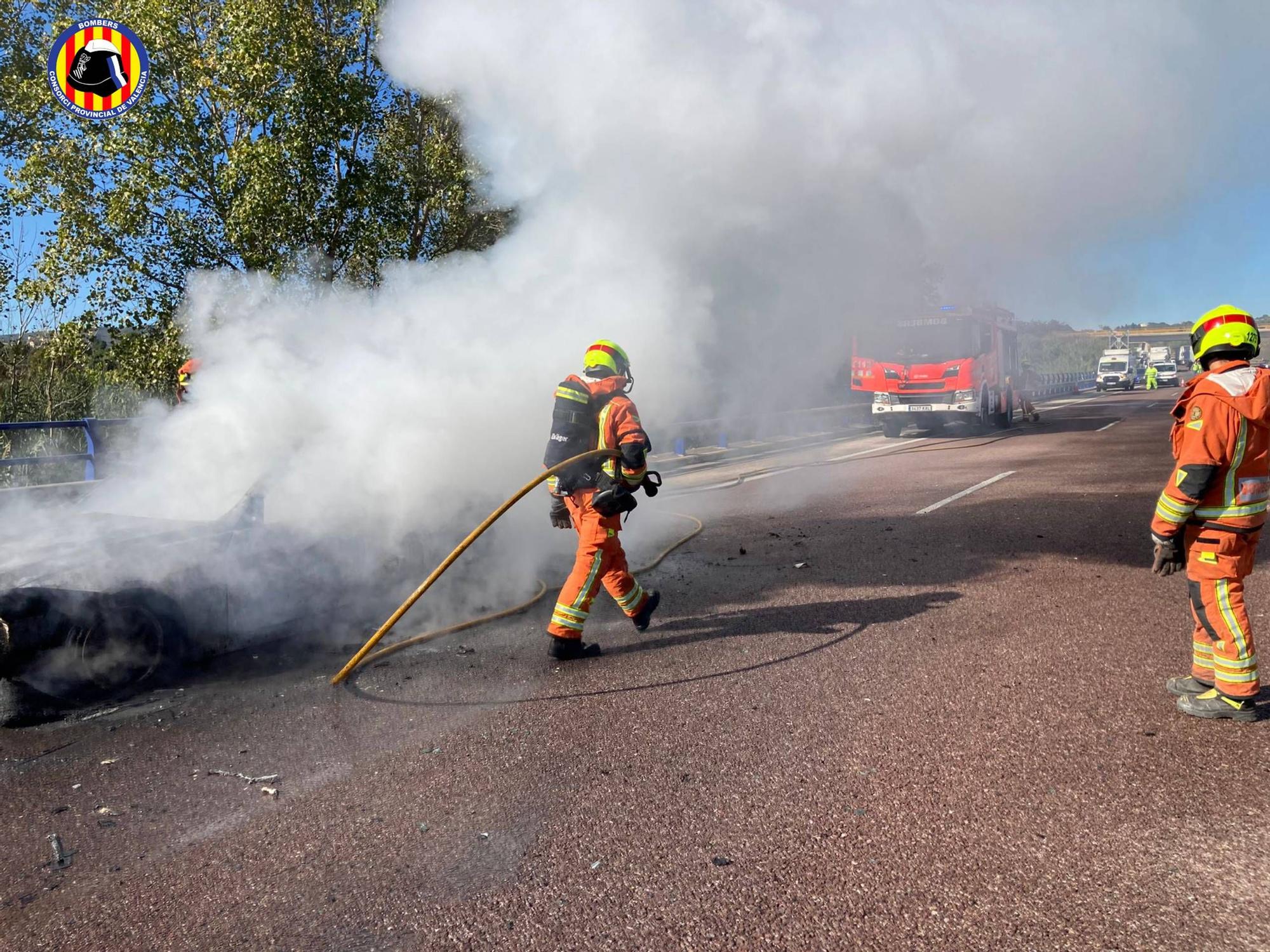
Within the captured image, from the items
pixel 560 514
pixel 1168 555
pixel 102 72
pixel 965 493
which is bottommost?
pixel 965 493

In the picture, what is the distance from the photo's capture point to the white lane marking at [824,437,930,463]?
15638 mm

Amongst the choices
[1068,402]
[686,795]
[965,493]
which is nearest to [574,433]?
[686,795]

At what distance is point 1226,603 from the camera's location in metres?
3.63

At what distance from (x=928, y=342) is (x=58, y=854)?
1832 centimetres

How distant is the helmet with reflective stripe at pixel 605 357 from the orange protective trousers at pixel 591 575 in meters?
0.72

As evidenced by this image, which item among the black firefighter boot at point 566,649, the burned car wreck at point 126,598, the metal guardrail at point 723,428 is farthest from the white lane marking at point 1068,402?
the burned car wreck at point 126,598

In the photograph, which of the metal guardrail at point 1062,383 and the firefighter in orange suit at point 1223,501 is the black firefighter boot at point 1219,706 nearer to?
the firefighter in orange suit at point 1223,501

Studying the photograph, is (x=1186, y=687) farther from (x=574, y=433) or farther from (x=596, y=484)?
(x=574, y=433)

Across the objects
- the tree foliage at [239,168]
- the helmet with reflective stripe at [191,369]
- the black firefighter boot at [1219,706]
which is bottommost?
the black firefighter boot at [1219,706]

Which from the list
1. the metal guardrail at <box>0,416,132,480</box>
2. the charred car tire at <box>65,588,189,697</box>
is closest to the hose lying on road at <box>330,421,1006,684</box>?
the charred car tire at <box>65,588,189,697</box>

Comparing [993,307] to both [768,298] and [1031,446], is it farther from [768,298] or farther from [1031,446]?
[768,298]

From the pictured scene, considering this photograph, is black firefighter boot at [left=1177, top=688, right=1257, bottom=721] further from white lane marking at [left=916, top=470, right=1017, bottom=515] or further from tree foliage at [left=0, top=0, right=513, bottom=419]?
tree foliage at [left=0, top=0, right=513, bottom=419]

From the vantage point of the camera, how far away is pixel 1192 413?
3646mm

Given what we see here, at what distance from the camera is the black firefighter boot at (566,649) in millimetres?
4711
